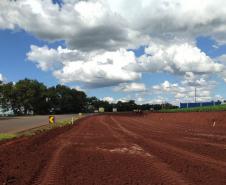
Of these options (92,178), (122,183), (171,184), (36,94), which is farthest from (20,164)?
(36,94)

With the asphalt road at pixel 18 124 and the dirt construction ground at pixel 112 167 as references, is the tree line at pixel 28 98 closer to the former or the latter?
the asphalt road at pixel 18 124

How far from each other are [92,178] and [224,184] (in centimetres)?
305

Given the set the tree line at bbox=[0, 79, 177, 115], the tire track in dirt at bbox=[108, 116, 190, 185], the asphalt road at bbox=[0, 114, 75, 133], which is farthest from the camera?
the tree line at bbox=[0, 79, 177, 115]

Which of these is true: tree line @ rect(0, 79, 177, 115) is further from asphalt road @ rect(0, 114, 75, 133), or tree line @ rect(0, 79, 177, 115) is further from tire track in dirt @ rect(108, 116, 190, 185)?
tire track in dirt @ rect(108, 116, 190, 185)

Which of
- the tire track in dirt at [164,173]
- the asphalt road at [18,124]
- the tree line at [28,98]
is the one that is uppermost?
the tree line at [28,98]

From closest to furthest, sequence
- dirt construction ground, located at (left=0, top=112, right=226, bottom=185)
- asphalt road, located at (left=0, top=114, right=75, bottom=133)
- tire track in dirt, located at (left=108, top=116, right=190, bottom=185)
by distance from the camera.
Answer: tire track in dirt, located at (left=108, top=116, right=190, bottom=185) → dirt construction ground, located at (left=0, top=112, right=226, bottom=185) → asphalt road, located at (left=0, top=114, right=75, bottom=133)

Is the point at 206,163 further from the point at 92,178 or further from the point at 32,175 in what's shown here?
the point at 32,175

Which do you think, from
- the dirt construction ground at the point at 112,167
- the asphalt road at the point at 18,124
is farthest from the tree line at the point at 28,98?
the dirt construction ground at the point at 112,167

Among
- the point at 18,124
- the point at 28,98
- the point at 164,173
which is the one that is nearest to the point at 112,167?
the point at 164,173

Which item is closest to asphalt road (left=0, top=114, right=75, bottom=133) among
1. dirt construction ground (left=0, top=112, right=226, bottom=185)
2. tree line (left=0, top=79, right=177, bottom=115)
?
dirt construction ground (left=0, top=112, right=226, bottom=185)

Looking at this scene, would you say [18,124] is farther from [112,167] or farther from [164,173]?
[164,173]

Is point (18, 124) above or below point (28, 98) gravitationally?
below

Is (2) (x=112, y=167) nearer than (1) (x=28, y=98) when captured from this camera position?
Yes

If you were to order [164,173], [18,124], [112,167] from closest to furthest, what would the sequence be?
[164,173] → [112,167] → [18,124]
